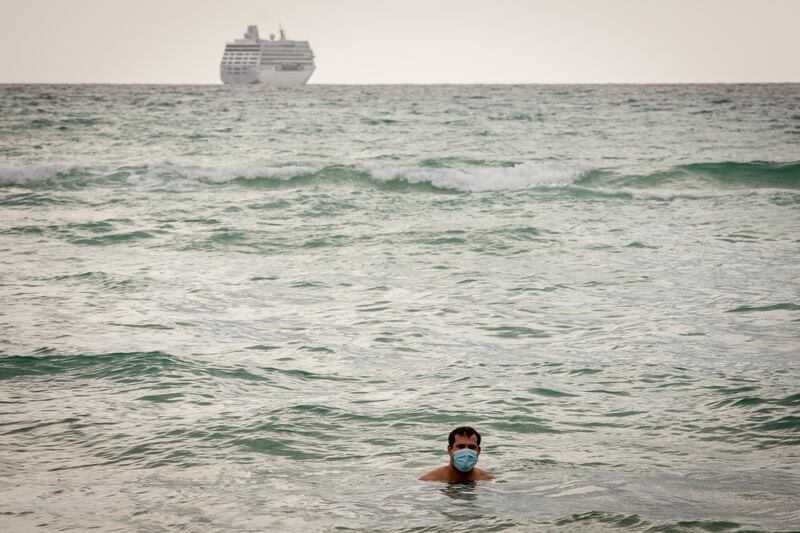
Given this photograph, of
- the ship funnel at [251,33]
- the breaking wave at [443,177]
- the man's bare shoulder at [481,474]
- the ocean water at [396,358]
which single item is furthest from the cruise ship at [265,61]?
the man's bare shoulder at [481,474]

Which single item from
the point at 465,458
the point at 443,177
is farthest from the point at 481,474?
the point at 443,177

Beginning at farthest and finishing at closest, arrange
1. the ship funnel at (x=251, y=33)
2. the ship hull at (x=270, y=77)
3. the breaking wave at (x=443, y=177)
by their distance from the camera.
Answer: the ship funnel at (x=251, y=33) → the ship hull at (x=270, y=77) → the breaking wave at (x=443, y=177)

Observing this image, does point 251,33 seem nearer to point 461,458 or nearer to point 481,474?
point 481,474

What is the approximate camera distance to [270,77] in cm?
16038

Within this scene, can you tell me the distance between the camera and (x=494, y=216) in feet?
68.3

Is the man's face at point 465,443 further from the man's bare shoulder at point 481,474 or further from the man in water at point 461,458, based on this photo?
the man's bare shoulder at point 481,474

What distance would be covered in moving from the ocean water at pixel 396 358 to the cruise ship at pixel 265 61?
138102mm

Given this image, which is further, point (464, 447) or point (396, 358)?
point (396, 358)

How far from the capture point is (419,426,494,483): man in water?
5965mm

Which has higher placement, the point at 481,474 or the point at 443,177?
the point at 443,177

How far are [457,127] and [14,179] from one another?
25.5m

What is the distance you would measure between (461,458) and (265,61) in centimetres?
16054

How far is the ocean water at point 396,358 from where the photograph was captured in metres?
6.02

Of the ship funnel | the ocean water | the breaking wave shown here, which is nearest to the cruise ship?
the ship funnel
